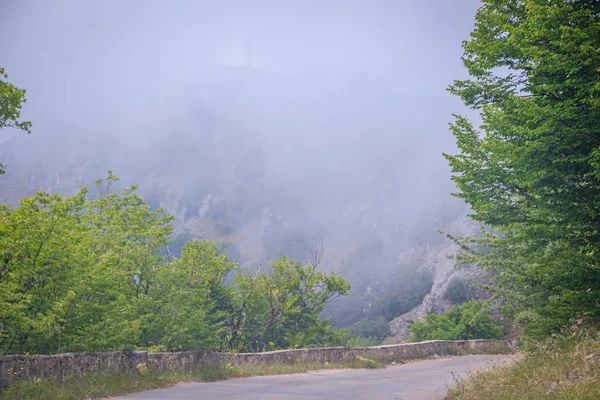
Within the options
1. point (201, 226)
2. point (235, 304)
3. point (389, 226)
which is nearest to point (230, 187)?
point (201, 226)

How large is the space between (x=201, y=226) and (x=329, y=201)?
180ft

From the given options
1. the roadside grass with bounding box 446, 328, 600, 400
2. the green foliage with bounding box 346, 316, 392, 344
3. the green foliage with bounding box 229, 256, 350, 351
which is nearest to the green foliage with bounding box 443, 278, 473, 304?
the green foliage with bounding box 346, 316, 392, 344

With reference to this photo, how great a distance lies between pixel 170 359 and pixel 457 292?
185 ft

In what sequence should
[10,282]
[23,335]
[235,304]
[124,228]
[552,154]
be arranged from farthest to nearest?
[235,304] < [124,228] < [23,335] < [10,282] < [552,154]

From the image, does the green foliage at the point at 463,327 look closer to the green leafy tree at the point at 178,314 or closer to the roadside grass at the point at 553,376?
the green leafy tree at the point at 178,314

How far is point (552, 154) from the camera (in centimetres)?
934

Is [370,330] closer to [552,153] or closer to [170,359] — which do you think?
[170,359]

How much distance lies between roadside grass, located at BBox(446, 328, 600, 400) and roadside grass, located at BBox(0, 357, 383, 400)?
739cm

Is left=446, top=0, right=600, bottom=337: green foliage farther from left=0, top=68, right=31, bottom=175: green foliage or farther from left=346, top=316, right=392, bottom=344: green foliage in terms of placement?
left=346, top=316, right=392, bottom=344: green foliage

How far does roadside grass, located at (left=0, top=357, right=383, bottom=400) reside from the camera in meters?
8.45

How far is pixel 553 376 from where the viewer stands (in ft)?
22.4

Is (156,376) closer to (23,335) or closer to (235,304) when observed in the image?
(23,335)

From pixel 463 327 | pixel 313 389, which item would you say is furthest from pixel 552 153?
pixel 463 327

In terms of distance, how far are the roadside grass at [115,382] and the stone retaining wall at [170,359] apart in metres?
0.24
